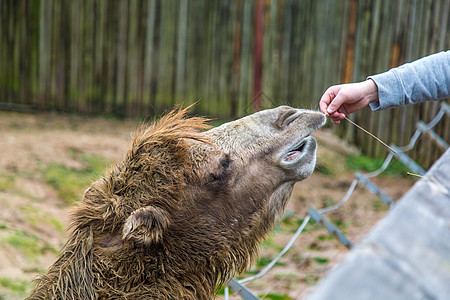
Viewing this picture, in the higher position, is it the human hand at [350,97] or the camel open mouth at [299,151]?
the human hand at [350,97]

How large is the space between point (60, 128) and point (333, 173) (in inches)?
185

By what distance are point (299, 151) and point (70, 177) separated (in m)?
4.64

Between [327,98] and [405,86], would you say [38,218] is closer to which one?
A: [327,98]

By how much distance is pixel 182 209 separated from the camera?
9.41ft

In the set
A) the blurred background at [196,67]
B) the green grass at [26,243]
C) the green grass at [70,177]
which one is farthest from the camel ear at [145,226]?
the blurred background at [196,67]

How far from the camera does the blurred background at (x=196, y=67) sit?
7949mm

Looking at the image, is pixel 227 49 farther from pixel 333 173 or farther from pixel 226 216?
pixel 226 216

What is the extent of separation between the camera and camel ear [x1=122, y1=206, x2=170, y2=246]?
8.62ft

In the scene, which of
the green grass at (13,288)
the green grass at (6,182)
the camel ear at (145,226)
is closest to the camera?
the camel ear at (145,226)

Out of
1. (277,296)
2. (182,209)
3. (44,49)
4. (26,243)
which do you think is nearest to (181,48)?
(44,49)

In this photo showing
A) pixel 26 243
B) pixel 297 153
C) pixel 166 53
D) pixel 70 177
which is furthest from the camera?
pixel 166 53

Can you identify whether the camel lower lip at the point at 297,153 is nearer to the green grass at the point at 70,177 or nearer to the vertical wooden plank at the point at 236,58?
the green grass at the point at 70,177

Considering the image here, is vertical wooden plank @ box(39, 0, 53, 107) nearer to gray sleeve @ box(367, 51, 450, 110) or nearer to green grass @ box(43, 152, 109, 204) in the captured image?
green grass @ box(43, 152, 109, 204)

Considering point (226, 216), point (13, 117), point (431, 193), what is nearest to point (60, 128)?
point (13, 117)
